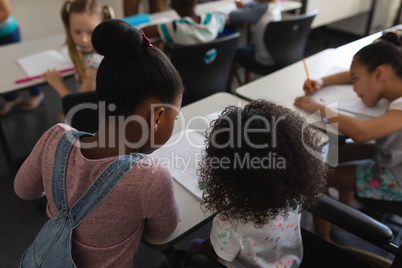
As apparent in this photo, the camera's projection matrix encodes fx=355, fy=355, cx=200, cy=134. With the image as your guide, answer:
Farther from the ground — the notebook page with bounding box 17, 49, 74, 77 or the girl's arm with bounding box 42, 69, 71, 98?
the notebook page with bounding box 17, 49, 74, 77

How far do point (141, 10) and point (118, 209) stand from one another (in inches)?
144

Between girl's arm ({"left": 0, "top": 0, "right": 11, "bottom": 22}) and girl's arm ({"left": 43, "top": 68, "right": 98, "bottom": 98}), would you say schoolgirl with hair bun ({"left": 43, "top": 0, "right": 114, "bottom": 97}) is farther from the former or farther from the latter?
girl's arm ({"left": 0, "top": 0, "right": 11, "bottom": 22})

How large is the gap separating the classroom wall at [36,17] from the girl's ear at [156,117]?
3.29 m

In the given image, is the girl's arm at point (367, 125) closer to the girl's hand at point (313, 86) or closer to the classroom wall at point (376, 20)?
the girl's hand at point (313, 86)

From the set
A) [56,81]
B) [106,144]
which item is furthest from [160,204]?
[56,81]

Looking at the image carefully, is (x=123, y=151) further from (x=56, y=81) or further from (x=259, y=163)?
(x=56, y=81)

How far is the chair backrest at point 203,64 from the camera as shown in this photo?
5.87ft

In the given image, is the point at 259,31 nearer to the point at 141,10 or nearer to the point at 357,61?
the point at 357,61

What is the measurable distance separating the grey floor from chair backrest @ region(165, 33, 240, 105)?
775mm

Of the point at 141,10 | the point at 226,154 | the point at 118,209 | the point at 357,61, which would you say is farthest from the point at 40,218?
the point at 141,10

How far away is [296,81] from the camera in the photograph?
1.66m

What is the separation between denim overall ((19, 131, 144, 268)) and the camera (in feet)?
2.69

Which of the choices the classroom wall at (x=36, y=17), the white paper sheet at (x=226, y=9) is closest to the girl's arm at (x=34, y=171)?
the white paper sheet at (x=226, y=9)

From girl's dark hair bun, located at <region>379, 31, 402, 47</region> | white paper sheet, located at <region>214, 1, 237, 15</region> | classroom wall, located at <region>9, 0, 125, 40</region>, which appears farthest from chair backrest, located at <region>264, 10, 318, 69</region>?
classroom wall, located at <region>9, 0, 125, 40</region>
